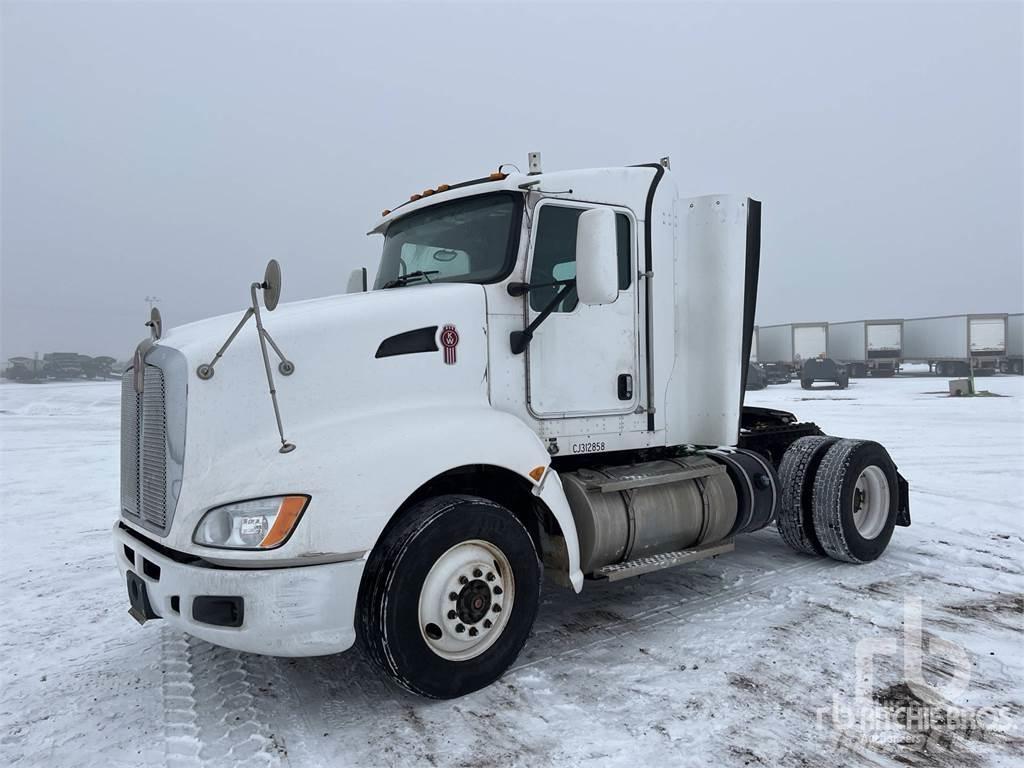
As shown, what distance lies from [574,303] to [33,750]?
3812 millimetres

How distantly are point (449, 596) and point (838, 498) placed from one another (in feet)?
13.0

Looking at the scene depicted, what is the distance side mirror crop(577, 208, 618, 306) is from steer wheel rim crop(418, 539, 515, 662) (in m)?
1.57

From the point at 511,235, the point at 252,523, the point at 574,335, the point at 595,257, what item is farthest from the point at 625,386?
the point at 252,523

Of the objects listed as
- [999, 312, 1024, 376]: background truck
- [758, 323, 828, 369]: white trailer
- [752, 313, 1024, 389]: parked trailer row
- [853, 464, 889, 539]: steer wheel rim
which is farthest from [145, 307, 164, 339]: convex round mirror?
[999, 312, 1024, 376]: background truck

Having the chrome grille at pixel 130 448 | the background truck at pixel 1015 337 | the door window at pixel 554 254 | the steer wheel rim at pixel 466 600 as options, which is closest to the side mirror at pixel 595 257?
the door window at pixel 554 254

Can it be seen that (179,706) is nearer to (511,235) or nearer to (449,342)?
(449,342)

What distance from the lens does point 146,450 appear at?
3822 mm

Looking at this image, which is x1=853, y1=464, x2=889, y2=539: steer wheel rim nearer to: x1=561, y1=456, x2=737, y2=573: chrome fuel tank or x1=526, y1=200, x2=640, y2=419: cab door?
x1=561, y1=456, x2=737, y2=573: chrome fuel tank

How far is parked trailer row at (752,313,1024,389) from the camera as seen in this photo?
1608 inches

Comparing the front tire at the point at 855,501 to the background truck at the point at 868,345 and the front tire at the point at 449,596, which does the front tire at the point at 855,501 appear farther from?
the background truck at the point at 868,345

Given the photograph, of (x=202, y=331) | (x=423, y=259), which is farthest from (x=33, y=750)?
(x=423, y=259)

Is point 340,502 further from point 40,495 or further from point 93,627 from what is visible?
point 40,495

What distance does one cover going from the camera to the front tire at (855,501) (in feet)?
20.2

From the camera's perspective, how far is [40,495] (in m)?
10.0
